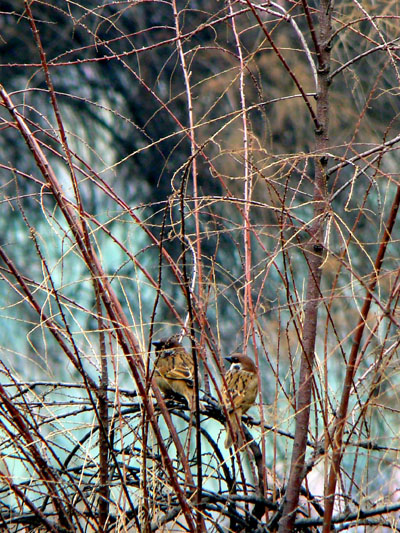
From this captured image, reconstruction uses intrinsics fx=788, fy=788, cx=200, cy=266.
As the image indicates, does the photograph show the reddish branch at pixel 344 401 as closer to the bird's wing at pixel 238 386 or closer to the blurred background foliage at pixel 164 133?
the bird's wing at pixel 238 386

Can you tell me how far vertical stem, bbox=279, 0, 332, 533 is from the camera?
1700 mm

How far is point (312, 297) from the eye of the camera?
1812mm

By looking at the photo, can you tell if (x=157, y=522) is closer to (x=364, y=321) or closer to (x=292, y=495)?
(x=292, y=495)

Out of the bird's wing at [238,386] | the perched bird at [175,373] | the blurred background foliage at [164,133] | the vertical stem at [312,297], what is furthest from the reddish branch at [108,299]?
the blurred background foliage at [164,133]

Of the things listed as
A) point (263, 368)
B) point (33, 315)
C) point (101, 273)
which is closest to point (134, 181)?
point (33, 315)

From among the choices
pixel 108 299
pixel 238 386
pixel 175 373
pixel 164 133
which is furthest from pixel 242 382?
pixel 164 133

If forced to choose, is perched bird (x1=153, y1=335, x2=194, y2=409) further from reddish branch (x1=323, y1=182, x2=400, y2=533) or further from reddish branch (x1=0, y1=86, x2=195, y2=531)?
reddish branch (x1=323, y1=182, x2=400, y2=533)

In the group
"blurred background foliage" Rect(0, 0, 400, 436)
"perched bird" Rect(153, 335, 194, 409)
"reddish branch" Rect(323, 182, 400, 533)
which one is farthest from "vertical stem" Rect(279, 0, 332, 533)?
"blurred background foliage" Rect(0, 0, 400, 436)

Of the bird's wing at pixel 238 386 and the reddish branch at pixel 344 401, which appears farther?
the bird's wing at pixel 238 386

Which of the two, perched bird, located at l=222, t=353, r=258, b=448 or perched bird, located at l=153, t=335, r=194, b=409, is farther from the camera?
perched bird, located at l=153, t=335, r=194, b=409

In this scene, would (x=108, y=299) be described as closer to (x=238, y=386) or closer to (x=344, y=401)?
(x=344, y=401)

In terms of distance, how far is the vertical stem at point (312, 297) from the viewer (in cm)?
170

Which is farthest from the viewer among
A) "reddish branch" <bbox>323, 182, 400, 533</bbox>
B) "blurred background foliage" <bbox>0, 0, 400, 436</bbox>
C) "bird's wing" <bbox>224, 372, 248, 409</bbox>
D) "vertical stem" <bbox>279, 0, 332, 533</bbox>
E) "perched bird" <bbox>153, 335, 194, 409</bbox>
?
"blurred background foliage" <bbox>0, 0, 400, 436</bbox>

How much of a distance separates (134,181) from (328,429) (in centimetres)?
525
